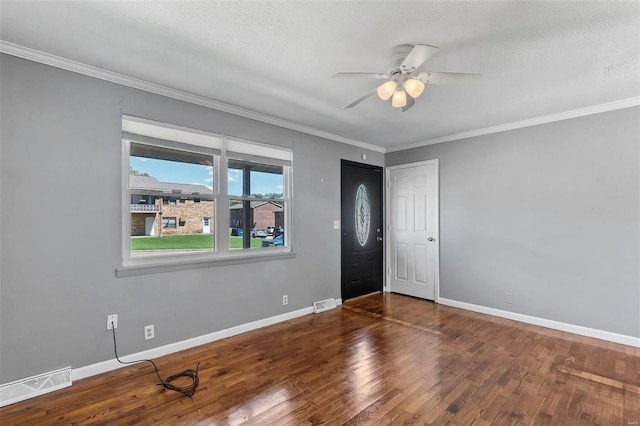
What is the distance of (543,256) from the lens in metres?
3.63

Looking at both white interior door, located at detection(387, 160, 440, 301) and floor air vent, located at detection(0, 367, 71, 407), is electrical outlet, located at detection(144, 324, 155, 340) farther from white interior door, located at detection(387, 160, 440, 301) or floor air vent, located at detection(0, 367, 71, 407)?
white interior door, located at detection(387, 160, 440, 301)

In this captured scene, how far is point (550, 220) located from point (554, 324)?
1223 millimetres

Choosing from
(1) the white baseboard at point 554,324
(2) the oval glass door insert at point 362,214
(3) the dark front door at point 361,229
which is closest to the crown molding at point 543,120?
(3) the dark front door at point 361,229

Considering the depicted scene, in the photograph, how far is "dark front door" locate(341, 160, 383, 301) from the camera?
4660 millimetres

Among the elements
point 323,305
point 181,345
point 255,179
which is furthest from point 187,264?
point 323,305

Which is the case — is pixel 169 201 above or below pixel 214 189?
below

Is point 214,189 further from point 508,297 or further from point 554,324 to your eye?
point 554,324

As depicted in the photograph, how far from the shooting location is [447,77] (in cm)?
207

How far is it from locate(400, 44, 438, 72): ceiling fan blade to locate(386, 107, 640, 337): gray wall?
2.64 m

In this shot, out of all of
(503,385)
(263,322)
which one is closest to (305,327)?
(263,322)

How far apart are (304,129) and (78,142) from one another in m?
2.44

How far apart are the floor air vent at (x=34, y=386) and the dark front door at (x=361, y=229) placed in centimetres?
325

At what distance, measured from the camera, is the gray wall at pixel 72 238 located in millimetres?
2178

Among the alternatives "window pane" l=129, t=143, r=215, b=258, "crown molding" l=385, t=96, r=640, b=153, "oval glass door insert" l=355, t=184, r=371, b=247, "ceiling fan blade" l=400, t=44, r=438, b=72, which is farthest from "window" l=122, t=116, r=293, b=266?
"crown molding" l=385, t=96, r=640, b=153
